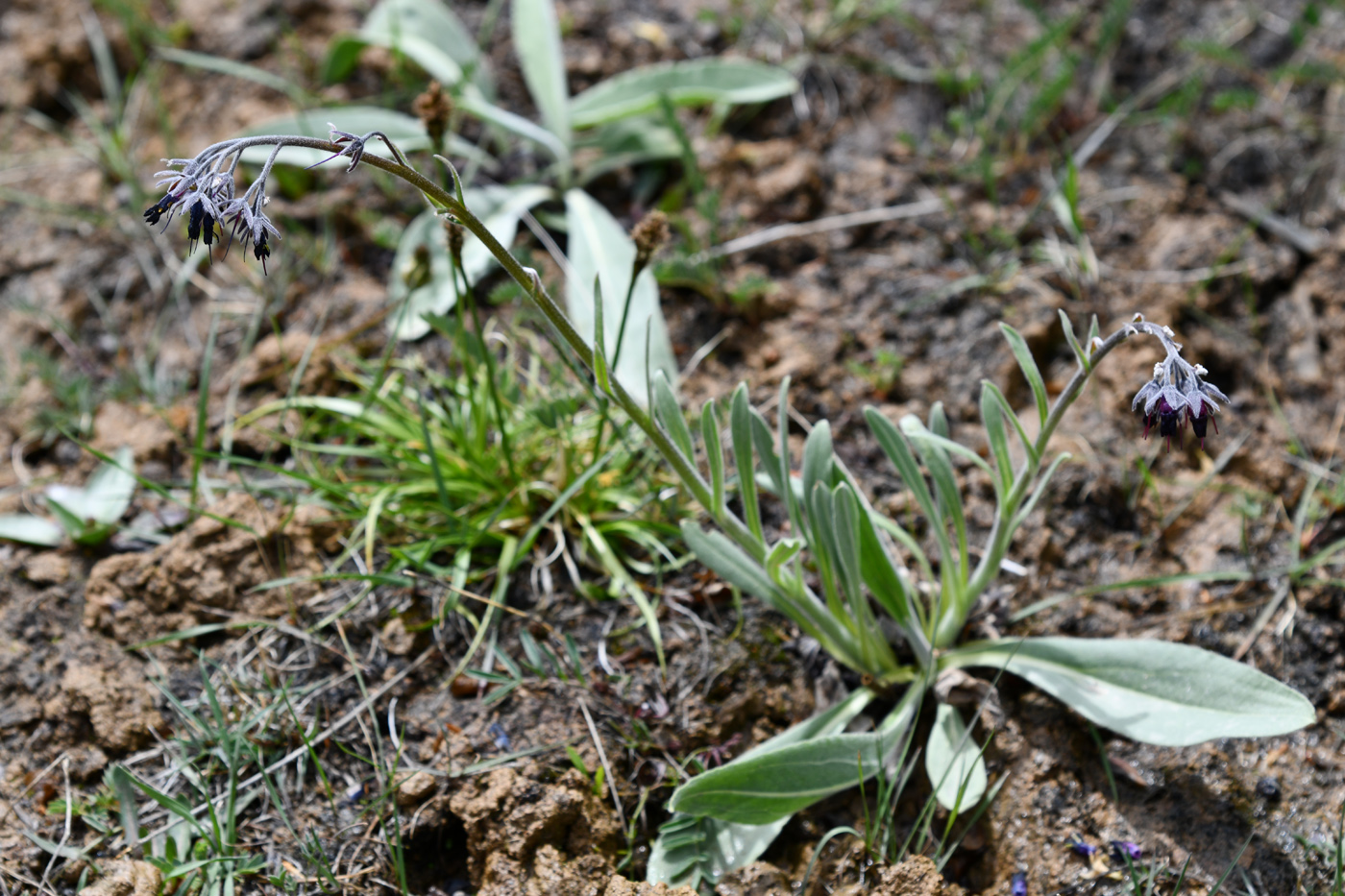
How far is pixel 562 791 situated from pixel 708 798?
1.28ft

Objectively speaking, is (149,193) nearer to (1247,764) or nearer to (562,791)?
(562,791)

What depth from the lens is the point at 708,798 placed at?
1.96 m

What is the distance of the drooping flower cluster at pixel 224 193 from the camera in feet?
4.54

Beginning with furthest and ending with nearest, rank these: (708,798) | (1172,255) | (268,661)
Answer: (1172,255)
(268,661)
(708,798)

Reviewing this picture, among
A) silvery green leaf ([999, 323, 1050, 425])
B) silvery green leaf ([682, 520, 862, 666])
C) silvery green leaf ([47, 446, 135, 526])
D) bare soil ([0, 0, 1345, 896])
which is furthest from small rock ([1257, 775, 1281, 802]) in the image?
silvery green leaf ([47, 446, 135, 526])

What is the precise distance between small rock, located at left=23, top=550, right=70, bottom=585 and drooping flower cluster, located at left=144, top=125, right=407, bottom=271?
1.76 m

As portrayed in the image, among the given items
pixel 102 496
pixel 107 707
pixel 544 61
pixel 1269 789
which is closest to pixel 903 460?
pixel 1269 789

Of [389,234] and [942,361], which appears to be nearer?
[942,361]

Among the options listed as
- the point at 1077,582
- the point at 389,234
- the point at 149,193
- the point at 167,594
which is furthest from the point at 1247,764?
the point at 149,193

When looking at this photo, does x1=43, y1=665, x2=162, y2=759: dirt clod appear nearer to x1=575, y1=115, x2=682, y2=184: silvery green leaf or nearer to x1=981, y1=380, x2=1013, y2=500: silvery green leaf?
x1=981, y1=380, x2=1013, y2=500: silvery green leaf

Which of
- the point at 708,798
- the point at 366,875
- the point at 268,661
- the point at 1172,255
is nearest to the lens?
the point at 708,798

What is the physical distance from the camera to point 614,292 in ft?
10.4

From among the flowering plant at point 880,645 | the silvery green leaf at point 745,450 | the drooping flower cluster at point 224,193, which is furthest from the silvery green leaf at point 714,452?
the drooping flower cluster at point 224,193

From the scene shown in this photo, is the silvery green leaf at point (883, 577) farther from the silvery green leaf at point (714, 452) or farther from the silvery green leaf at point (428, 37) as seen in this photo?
the silvery green leaf at point (428, 37)
